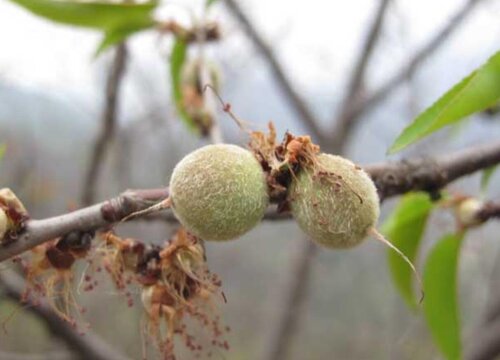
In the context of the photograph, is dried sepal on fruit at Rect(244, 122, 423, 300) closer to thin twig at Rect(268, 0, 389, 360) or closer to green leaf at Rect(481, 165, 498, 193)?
green leaf at Rect(481, 165, 498, 193)

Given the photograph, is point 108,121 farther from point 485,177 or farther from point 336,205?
point 336,205

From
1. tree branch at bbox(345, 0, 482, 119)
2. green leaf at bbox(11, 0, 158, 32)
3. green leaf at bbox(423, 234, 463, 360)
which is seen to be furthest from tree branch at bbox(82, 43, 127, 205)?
tree branch at bbox(345, 0, 482, 119)

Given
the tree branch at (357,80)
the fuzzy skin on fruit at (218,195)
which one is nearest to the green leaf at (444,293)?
the fuzzy skin on fruit at (218,195)

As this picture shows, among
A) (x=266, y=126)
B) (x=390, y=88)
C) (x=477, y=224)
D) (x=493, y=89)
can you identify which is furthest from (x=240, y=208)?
(x=390, y=88)

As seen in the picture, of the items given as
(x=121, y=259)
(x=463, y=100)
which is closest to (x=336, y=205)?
(x=463, y=100)

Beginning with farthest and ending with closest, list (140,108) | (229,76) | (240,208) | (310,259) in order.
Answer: (140,108)
(229,76)
(310,259)
(240,208)

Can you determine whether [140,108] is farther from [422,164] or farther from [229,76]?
[422,164]

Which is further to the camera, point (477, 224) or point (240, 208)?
point (477, 224)
